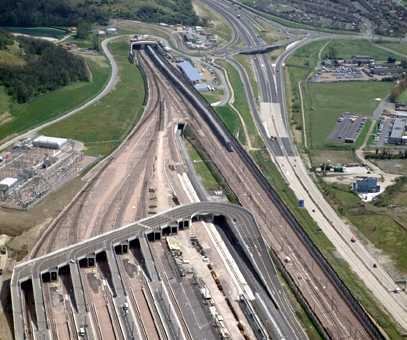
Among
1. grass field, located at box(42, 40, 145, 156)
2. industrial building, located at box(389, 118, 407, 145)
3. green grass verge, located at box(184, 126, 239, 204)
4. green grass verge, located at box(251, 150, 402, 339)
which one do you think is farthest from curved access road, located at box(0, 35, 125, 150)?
industrial building, located at box(389, 118, 407, 145)

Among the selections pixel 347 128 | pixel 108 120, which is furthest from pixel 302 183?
pixel 108 120

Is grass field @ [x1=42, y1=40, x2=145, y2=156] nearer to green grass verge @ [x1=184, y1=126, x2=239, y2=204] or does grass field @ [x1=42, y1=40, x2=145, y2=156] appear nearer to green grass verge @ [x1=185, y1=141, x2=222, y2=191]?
green grass verge @ [x1=184, y1=126, x2=239, y2=204]

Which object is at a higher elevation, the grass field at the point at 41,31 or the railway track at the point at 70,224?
the railway track at the point at 70,224

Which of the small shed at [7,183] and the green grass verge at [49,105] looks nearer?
the small shed at [7,183]

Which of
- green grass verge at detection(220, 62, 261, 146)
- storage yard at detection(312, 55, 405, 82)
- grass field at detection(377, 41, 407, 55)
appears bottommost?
grass field at detection(377, 41, 407, 55)

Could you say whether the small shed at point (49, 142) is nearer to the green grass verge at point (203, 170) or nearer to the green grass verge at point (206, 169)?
the green grass verge at point (203, 170)

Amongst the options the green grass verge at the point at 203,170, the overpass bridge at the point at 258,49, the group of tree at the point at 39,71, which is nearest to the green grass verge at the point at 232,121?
the green grass verge at the point at 203,170
